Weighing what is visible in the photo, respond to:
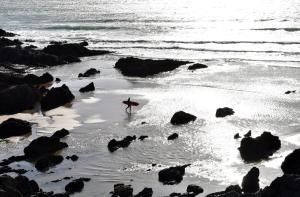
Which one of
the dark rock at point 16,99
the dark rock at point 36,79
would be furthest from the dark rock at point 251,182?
the dark rock at point 36,79

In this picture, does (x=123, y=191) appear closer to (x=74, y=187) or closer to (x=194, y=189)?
(x=74, y=187)

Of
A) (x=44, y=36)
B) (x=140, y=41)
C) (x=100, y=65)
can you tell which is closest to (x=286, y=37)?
(x=140, y=41)

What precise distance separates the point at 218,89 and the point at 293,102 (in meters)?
7.00

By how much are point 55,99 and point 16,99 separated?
2.74 meters

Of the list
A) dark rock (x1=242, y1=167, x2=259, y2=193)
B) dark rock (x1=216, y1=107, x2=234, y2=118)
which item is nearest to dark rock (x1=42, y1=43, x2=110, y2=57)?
dark rock (x1=216, y1=107, x2=234, y2=118)

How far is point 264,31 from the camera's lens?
267ft

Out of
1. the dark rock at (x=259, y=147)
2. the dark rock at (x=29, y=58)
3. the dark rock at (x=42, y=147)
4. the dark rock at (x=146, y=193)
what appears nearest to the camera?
the dark rock at (x=146, y=193)

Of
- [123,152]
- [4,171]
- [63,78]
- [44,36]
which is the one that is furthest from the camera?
[44,36]

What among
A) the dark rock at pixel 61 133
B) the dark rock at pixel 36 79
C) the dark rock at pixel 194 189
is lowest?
the dark rock at pixel 36 79

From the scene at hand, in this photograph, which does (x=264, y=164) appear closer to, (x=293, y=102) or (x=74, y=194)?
(x=74, y=194)

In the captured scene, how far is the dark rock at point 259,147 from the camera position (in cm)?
2542

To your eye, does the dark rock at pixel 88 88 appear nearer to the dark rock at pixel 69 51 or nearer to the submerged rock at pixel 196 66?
the submerged rock at pixel 196 66

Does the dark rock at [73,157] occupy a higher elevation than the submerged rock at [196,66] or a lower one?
higher

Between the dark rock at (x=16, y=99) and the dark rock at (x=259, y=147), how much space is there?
17.7m
